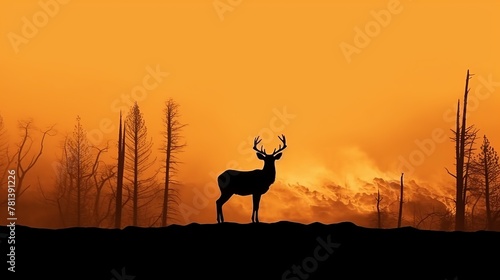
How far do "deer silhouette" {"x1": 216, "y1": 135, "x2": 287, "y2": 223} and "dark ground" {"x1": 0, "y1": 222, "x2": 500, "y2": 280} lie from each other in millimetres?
2867

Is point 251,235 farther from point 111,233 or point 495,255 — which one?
point 495,255

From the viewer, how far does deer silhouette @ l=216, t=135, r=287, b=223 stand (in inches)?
971

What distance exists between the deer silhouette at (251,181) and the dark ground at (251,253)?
2.87 m

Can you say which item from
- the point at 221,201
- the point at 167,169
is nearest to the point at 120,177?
the point at 167,169

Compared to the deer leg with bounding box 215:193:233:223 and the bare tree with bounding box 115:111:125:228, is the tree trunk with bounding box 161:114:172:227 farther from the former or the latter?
the deer leg with bounding box 215:193:233:223

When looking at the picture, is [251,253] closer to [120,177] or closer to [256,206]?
[256,206]

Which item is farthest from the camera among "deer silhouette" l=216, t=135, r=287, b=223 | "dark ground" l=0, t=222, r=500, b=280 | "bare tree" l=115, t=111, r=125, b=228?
"bare tree" l=115, t=111, r=125, b=228

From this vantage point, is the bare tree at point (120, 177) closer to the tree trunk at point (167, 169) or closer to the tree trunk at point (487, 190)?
the tree trunk at point (167, 169)

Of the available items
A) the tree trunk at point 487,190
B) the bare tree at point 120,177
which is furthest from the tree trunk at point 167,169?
the tree trunk at point 487,190

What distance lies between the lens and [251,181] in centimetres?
2488

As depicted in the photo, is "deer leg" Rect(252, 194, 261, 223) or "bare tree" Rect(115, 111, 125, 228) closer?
"deer leg" Rect(252, 194, 261, 223)

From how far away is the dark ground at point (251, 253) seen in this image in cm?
1970

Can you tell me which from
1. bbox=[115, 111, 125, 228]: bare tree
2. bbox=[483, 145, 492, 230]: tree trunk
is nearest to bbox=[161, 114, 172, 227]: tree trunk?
bbox=[115, 111, 125, 228]: bare tree

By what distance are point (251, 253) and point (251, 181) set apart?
192 inches
